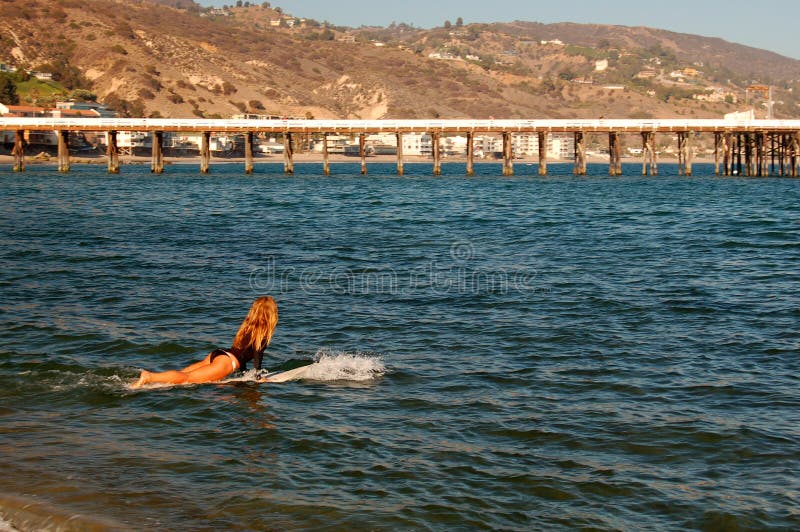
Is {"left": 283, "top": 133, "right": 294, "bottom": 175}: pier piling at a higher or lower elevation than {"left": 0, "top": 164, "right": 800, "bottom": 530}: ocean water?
higher

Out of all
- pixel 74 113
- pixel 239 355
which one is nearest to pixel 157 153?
pixel 74 113

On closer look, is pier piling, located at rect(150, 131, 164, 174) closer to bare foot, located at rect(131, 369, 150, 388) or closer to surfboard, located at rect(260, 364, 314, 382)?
surfboard, located at rect(260, 364, 314, 382)

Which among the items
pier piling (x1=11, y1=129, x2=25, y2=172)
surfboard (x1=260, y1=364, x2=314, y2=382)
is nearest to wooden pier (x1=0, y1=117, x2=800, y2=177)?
pier piling (x1=11, y1=129, x2=25, y2=172)

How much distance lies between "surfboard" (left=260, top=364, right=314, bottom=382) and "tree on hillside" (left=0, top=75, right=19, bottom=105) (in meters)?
143

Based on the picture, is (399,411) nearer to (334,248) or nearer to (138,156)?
(334,248)

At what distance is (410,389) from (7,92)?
486ft

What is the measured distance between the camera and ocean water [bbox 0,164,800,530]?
28.9 ft

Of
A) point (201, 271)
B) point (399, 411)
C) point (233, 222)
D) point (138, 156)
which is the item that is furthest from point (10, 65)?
point (399, 411)

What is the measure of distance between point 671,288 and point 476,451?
12.4 metres

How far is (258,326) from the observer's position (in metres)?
12.2

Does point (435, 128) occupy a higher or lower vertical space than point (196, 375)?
higher

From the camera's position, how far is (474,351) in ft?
49.3

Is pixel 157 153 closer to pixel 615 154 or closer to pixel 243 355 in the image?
pixel 615 154

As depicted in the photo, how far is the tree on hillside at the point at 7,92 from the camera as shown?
141250mm
